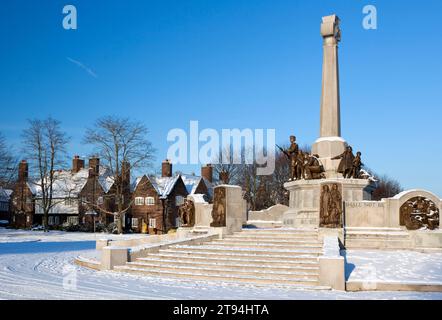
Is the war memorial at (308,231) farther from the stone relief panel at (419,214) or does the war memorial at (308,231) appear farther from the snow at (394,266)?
the snow at (394,266)

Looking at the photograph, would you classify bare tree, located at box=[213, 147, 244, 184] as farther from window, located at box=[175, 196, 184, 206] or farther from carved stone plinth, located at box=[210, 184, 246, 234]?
carved stone plinth, located at box=[210, 184, 246, 234]

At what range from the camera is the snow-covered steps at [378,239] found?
20.9m

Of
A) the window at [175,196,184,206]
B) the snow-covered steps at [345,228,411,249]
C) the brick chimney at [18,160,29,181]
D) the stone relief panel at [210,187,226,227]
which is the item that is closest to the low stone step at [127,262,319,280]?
the stone relief panel at [210,187,226,227]

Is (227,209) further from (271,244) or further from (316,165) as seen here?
(316,165)

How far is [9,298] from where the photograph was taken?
1043cm

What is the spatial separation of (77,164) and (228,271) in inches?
2322

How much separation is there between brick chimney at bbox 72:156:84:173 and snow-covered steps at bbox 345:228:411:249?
55.1 meters

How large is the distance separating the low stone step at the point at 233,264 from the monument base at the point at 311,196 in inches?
351

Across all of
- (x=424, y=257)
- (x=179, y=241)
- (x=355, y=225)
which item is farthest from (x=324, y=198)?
(x=179, y=241)

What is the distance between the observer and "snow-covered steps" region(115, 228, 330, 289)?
14461 millimetres

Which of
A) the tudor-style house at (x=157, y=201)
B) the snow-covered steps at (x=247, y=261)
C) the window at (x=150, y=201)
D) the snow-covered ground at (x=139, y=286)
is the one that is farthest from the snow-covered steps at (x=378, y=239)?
the window at (x=150, y=201)

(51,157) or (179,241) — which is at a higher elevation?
(51,157)
